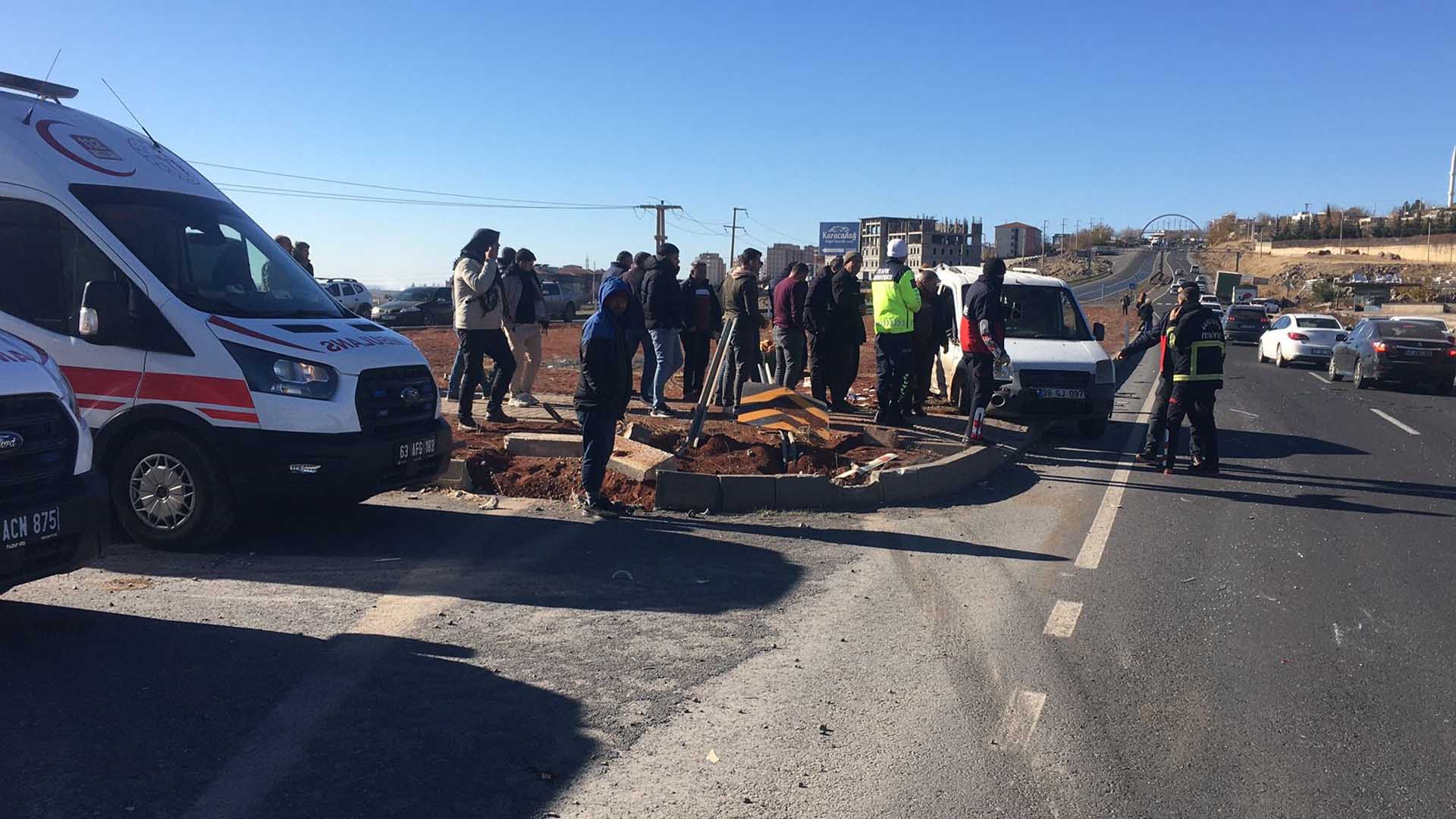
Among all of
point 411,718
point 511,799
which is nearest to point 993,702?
point 511,799

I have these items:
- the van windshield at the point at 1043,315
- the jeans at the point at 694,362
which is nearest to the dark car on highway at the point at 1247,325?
the van windshield at the point at 1043,315

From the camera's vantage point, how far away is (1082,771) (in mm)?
4098

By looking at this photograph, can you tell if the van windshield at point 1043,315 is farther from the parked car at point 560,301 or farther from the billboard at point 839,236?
the billboard at point 839,236

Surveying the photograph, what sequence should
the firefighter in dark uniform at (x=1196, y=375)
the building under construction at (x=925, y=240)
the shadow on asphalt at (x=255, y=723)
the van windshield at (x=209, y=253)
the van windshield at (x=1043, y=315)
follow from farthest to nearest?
the building under construction at (x=925, y=240), the van windshield at (x=1043, y=315), the firefighter in dark uniform at (x=1196, y=375), the van windshield at (x=209, y=253), the shadow on asphalt at (x=255, y=723)

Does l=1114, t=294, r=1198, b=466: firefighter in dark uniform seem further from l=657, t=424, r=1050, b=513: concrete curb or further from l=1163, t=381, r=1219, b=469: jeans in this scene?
l=657, t=424, r=1050, b=513: concrete curb

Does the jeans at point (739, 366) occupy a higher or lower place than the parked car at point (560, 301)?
lower

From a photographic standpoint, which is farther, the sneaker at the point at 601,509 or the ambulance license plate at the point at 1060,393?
the ambulance license plate at the point at 1060,393

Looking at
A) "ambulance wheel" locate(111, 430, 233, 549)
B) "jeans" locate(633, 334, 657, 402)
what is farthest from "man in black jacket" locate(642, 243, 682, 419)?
"ambulance wheel" locate(111, 430, 233, 549)

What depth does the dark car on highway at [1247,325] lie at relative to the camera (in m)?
37.8

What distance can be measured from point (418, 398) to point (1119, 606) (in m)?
4.83

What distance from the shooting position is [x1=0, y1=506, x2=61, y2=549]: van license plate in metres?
4.76

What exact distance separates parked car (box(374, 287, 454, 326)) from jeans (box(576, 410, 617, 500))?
32448 millimetres

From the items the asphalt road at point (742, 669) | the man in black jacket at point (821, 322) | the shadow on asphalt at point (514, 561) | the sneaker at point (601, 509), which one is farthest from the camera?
the man in black jacket at point (821, 322)

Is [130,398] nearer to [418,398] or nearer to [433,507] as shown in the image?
[418,398]
